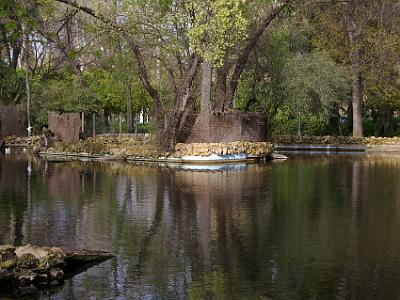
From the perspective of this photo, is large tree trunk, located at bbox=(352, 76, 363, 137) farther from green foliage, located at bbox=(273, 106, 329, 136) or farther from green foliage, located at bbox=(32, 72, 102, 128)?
green foliage, located at bbox=(32, 72, 102, 128)

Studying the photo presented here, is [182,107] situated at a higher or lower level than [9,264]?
higher

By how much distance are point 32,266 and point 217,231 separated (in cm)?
485

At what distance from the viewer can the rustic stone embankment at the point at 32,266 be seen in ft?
31.8

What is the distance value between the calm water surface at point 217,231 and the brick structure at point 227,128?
23.4 ft

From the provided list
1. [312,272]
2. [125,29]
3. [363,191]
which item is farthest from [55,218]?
[125,29]

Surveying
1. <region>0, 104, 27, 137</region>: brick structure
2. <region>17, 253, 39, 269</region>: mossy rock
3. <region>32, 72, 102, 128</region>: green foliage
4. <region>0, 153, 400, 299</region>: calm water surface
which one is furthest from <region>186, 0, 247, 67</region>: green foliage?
<region>0, 104, 27, 137</region>: brick structure

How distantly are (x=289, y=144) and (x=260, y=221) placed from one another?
112 feet

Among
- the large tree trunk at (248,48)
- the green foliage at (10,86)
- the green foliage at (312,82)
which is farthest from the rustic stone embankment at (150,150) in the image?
the green foliage at (10,86)

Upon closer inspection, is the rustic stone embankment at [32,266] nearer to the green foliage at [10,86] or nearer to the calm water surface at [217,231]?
the calm water surface at [217,231]

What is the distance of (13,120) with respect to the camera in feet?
162

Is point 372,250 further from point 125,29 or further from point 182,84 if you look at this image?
point 125,29

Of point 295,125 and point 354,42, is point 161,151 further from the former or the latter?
point 295,125

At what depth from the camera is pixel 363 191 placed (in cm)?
2077

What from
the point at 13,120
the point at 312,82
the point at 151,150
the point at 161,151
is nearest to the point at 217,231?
the point at 161,151
